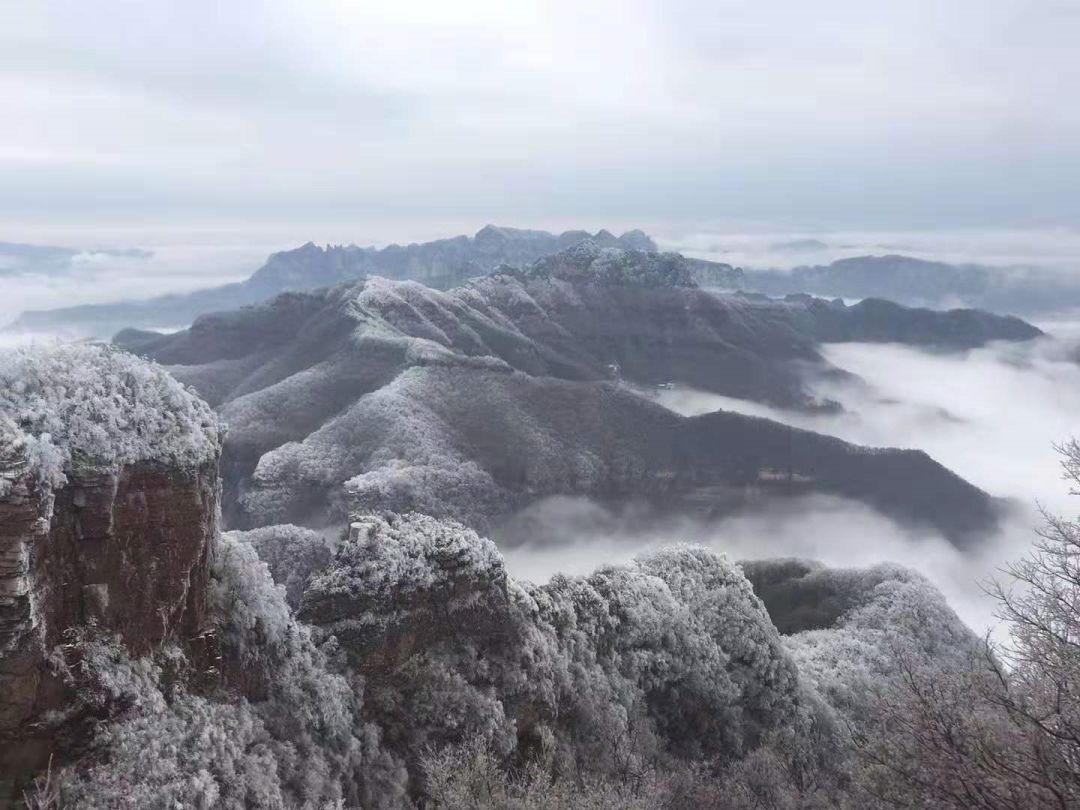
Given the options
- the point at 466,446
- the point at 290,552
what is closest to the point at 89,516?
the point at 290,552

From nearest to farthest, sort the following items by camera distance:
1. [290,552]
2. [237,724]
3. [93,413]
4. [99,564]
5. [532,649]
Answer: [99,564] < [93,413] < [237,724] < [532,649] < [290,552]

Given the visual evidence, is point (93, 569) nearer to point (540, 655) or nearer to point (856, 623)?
point (540, 655)

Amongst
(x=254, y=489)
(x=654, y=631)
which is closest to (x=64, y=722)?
(x=654, y=631)

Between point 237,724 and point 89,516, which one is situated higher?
point 89,516

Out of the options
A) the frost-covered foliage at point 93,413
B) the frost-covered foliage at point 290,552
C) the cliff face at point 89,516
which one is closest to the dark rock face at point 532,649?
the cliff face at point 89,516

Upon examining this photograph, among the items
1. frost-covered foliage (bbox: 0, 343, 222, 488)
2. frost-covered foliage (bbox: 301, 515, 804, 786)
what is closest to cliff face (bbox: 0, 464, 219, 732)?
frost-covered foliage (bbox: 0, 343, 222, 488)

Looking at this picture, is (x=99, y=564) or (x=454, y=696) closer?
(x=99, y=564)

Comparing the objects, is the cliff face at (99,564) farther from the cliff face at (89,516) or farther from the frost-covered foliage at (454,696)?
the frost-covered foliage at (454,696)
